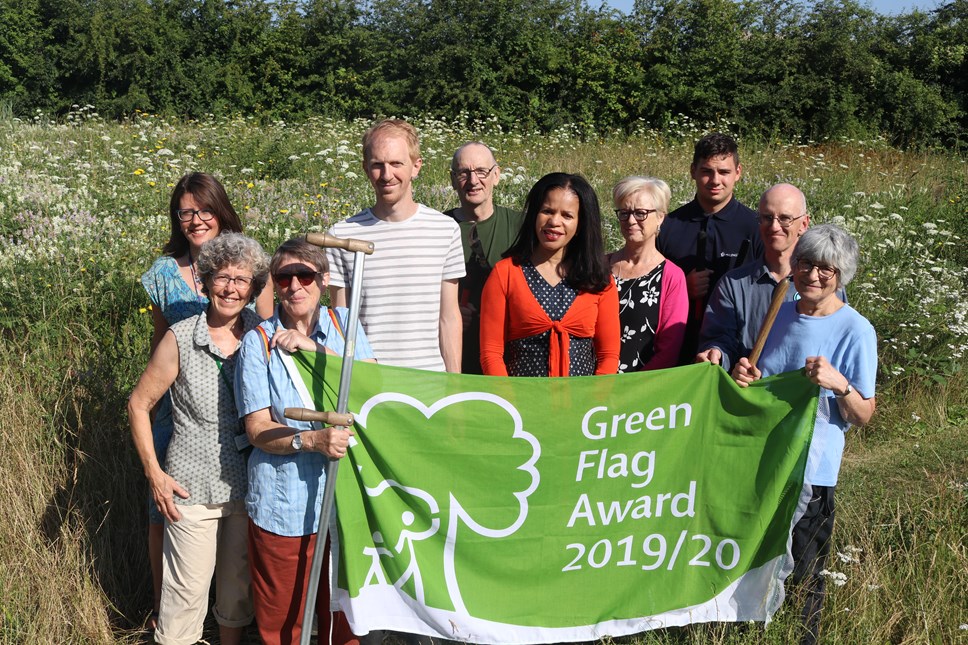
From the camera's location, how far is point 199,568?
3867 mm

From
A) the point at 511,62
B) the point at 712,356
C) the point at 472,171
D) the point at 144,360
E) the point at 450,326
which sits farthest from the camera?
the point at 511,62

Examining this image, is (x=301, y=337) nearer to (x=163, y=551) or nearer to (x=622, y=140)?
(x=163, y=551)

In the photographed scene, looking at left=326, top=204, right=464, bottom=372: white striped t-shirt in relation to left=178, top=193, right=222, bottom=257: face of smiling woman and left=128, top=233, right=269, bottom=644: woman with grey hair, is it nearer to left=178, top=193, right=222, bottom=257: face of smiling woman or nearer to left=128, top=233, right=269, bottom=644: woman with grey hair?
left=128, top=233, right=269, bottom=644: woman with grey hair

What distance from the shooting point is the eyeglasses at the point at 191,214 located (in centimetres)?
437

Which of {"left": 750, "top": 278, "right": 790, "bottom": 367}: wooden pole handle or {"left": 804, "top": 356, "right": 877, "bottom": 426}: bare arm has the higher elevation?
{"left": 750, "top": 278, "right": 790, "bottom": 367}: wooden pole handle

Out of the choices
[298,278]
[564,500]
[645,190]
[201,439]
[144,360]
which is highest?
[645,190]

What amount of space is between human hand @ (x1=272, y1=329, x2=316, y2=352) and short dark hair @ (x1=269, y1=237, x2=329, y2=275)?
0.82 ft

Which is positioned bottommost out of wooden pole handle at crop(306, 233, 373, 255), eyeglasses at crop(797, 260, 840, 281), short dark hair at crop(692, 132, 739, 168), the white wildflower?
the white wildflower

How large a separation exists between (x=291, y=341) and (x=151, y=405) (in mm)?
741

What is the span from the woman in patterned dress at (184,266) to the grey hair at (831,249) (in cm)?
245

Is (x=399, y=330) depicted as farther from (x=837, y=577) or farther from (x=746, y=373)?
(x=837, y=577)

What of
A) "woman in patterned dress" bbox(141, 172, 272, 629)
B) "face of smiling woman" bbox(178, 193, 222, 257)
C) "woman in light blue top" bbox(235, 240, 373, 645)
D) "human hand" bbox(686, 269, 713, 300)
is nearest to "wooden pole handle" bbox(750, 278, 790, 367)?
"human hand" bbox(686, 269, 713, 300)

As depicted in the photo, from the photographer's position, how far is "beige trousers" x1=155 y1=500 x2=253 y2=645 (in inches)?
151

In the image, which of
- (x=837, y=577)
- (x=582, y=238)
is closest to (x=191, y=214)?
(x=582, y=238)
